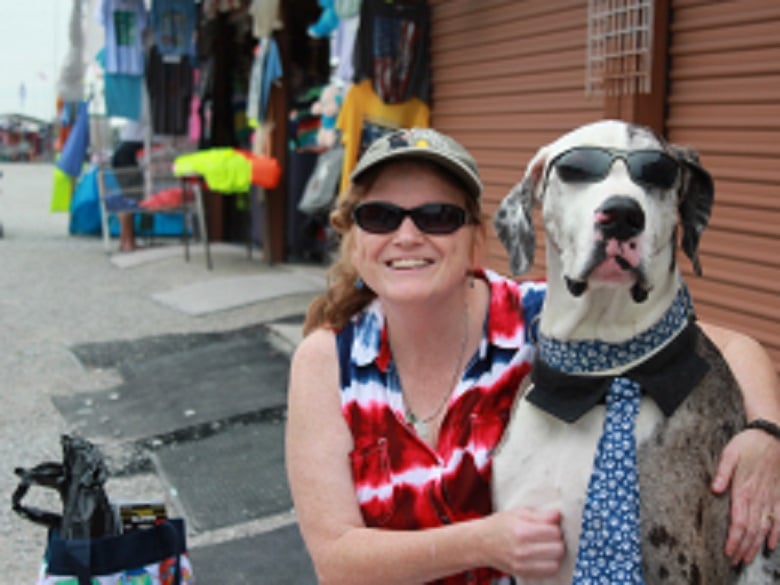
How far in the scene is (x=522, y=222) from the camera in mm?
1907

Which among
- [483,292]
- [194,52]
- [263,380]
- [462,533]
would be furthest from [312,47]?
[462,533]

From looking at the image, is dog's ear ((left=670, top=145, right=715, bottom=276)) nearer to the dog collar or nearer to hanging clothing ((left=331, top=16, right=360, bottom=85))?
the dog collar

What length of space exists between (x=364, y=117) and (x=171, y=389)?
2525mm

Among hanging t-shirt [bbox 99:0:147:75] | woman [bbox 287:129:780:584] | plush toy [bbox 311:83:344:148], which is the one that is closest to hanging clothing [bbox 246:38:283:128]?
plush toy [bbox 311:83:344:148]

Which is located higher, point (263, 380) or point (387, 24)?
point (387, 24)

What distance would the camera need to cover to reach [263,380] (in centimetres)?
590

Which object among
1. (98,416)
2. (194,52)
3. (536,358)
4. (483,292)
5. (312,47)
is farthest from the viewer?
(194,52)

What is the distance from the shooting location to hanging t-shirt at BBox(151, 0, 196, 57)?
11.0 m

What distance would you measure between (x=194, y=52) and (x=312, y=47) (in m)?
2.01

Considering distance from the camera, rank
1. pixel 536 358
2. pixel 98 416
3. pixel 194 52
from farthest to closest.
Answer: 1. pixel 194 52
2. pixel 98 416
3. pixel 536 358

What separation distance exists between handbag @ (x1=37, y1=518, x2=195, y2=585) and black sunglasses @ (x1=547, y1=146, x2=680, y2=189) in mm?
1692

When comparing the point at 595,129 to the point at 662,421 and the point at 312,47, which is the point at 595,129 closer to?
the point at 662,421

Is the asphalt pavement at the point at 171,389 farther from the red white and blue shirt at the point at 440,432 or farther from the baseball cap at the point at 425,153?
the baseball cap at the point at 425,153

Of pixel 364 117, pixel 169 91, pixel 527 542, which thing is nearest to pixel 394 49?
pixel 364 117
